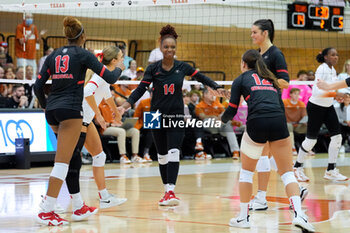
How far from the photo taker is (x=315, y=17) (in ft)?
60.0

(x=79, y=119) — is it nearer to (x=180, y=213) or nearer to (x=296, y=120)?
(x=180, y=213)

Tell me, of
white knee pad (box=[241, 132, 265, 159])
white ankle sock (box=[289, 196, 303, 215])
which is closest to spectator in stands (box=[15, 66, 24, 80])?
white knee pad (box=[241, 132, 265, 159])

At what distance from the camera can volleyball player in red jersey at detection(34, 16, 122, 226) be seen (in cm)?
618

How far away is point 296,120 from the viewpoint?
15852 millimetres

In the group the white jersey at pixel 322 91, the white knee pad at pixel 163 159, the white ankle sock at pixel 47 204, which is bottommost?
the white ankle sock at pixel 47 204

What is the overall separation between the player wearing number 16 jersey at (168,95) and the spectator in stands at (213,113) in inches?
274

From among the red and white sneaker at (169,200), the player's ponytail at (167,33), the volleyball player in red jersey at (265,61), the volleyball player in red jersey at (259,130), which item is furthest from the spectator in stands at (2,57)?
the volleyball player in red jersey at (259,130)

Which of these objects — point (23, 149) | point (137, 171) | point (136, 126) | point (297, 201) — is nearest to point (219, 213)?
point (297, 201)

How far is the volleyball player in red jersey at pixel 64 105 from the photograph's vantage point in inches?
243

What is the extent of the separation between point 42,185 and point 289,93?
7.89 meters

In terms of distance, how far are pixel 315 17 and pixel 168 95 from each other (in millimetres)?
11571

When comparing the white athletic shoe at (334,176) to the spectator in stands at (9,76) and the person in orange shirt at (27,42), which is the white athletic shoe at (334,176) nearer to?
the spectator in stands at (9,76)

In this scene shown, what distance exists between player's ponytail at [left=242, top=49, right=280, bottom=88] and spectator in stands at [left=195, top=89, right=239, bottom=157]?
27.7 feet

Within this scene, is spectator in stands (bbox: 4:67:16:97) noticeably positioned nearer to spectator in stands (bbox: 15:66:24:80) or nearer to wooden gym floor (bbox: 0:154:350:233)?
spectator in stands (bbox: 15:66:24:80)
